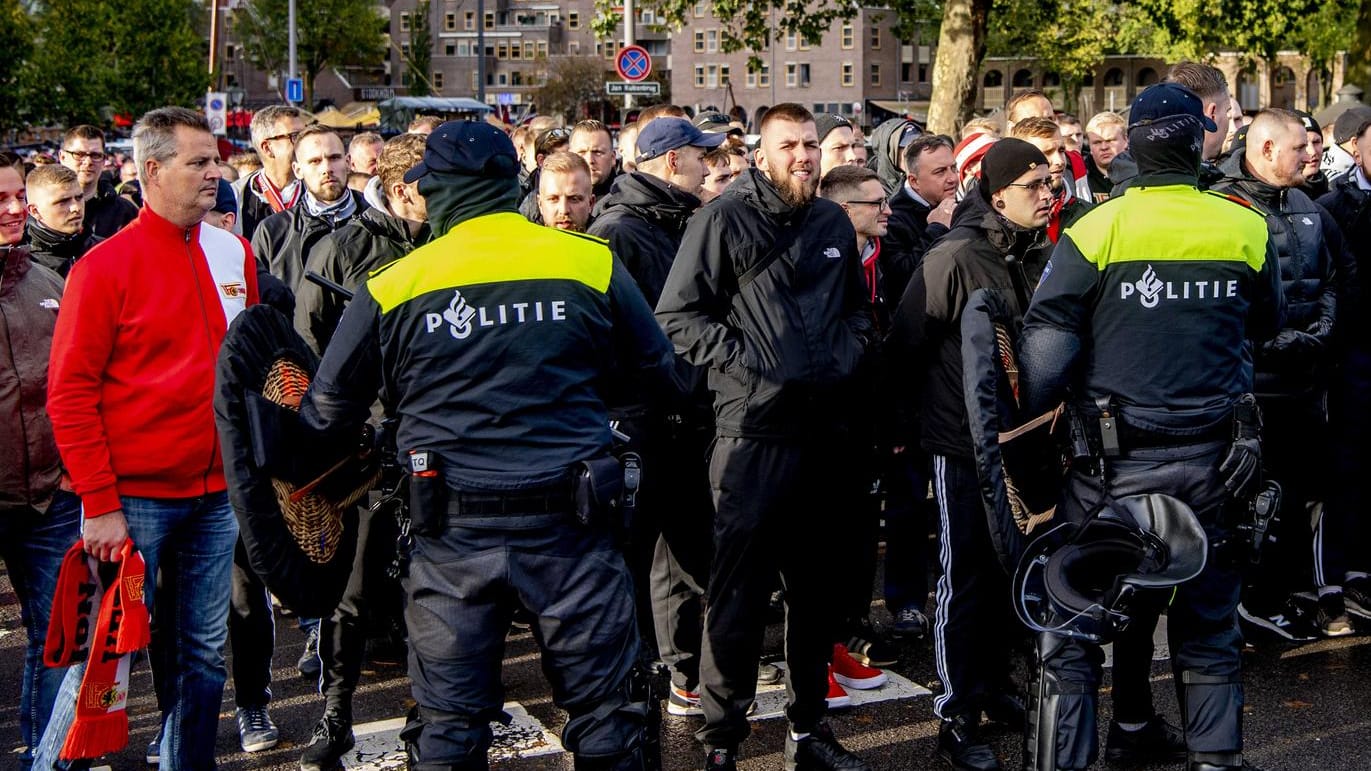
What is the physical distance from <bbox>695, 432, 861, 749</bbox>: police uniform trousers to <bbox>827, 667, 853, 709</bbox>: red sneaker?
72 cm

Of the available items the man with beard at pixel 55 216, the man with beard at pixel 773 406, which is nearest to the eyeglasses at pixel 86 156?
the man with beard at pixel 55 216

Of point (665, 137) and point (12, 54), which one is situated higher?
point (12, 54)

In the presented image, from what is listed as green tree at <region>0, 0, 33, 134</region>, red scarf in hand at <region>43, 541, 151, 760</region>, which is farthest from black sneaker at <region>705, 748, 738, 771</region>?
green tree at <region>0, 0, 33, 134</region>

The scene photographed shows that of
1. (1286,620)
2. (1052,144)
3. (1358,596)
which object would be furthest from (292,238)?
(1358,596)

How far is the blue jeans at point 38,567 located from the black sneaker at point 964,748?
3148 mm

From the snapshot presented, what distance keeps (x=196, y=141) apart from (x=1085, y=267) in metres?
2.92

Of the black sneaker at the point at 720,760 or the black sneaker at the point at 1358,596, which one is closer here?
the black sneaker at the point at 720,760

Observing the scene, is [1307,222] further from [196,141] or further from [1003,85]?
[1003,85]

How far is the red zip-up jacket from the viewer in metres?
4.45

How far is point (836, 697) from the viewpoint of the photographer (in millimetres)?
6078

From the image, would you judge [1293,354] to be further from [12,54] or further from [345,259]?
[12,54]

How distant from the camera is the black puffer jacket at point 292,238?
268 inches

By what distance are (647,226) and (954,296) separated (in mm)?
1370

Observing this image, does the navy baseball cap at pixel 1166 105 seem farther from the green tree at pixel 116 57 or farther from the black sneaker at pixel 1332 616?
the green tree at pixel 116 57
